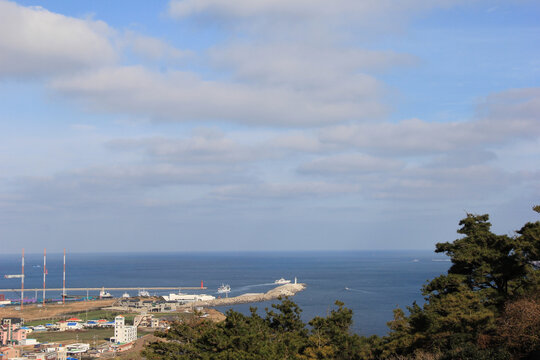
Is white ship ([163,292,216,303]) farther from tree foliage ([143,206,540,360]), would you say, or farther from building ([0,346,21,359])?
tree foliage ([143,206,540,360])

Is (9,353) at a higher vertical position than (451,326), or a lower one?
lower

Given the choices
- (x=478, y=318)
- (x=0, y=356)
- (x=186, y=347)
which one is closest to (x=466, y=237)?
(x=478, y=318)

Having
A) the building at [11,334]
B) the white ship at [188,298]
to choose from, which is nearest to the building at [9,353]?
the building at [11,334]

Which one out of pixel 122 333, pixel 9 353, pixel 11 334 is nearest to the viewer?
pixel 9 353

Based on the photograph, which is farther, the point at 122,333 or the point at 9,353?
the point at 122,333

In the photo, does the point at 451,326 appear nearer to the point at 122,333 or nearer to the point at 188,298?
the point at 122,333

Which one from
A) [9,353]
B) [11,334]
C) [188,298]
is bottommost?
[188,298]

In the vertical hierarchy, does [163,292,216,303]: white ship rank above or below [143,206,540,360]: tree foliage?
below

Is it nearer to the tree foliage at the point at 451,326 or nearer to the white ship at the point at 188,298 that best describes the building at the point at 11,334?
the white ship at the point at 188,298

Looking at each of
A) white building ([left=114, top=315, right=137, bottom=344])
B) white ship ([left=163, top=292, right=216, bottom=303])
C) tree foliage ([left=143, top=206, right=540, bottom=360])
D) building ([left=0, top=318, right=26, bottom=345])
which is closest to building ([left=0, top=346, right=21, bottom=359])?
building ([left=0, top=318, right=26, bottom=345])

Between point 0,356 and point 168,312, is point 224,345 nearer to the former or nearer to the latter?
point 0,356

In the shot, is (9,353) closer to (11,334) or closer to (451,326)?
(11,334)

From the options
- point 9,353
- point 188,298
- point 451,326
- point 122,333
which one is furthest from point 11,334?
point 451,326

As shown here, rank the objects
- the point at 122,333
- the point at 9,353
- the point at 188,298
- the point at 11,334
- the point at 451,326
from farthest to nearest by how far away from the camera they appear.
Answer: the point at 188,298
the point at 11,334
the point at 122,333
the point at 9,353
the point at 451,326
